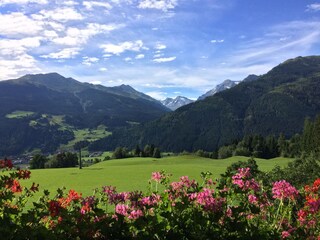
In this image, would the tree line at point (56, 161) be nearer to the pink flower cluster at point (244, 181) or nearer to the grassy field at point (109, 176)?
the grassy field at point (109, 176)

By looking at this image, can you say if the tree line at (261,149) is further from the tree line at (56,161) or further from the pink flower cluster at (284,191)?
the pink flower cluster at (284,191)

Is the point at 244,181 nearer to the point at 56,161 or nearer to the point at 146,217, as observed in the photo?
the point at 146,217

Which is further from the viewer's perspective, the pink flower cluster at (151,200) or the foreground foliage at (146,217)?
the pink flower cluster at (151,200)

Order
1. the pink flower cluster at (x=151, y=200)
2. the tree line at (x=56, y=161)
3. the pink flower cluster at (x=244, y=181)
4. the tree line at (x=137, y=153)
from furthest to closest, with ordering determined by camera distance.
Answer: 1. the tree line at (x=137, y=153)
2. the tree line at (x=56, y=161)
3. the pink flower cluster at (x=244, y=181)
4. the pink flower cluster at (x=151, y=200)

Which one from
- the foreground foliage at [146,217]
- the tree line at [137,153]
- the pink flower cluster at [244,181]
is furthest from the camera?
the tree line at [137,153]

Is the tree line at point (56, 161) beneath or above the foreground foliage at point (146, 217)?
beneath

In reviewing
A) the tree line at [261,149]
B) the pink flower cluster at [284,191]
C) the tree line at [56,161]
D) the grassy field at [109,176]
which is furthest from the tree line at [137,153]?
the pink flower cluster at [284,191]

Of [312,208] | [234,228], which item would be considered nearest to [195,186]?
[234,228]

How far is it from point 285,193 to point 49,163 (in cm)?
10561

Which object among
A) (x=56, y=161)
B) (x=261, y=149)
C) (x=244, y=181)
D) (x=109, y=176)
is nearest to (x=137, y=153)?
(x=56, y=161)

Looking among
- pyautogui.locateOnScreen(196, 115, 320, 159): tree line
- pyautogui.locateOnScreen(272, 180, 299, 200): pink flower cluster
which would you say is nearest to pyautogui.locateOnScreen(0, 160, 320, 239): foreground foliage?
pyautogui.locateOnScreen(272, 180, 299, 200): pink flower cluster

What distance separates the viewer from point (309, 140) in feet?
352

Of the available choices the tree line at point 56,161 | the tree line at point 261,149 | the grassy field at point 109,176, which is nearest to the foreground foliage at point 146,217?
the grassy field at point 109,176

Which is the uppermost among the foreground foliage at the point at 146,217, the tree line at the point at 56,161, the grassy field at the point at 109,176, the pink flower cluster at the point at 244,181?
the pink flower cluster at the point at 244,181
